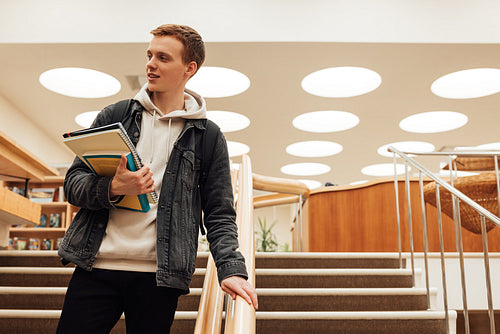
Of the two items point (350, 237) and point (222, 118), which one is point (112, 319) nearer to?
point (350, 237)

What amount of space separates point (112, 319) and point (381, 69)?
6.07 metres

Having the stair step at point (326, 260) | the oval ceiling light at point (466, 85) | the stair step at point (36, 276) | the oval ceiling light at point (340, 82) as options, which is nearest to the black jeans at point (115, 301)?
the stair step at point (36, 276)

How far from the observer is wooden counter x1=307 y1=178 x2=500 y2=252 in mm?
5578

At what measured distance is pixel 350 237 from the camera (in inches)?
245

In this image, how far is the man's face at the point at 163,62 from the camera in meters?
1.33

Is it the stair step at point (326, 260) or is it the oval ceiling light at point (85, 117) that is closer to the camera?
the stair step at point (326, 260)

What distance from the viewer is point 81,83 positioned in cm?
757

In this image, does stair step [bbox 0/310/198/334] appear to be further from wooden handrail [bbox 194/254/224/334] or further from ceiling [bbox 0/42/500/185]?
ceiling [bbox 0/42/500/185]

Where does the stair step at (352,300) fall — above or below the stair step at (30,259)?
below

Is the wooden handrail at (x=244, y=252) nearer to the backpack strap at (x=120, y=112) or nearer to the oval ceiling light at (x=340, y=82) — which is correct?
the backpack strap at (x=120, y=112)

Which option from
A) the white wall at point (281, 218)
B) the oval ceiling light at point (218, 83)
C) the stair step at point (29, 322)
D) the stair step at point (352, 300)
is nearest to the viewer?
the stair step at point (29, 322)

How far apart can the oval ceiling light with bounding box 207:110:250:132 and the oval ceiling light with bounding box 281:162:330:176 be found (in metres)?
3.22

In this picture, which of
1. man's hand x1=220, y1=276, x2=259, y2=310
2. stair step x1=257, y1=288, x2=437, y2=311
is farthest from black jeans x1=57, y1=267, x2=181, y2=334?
stair step x1=257, y1=288, x2=437, y2=311

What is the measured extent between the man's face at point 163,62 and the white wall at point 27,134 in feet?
23.4
